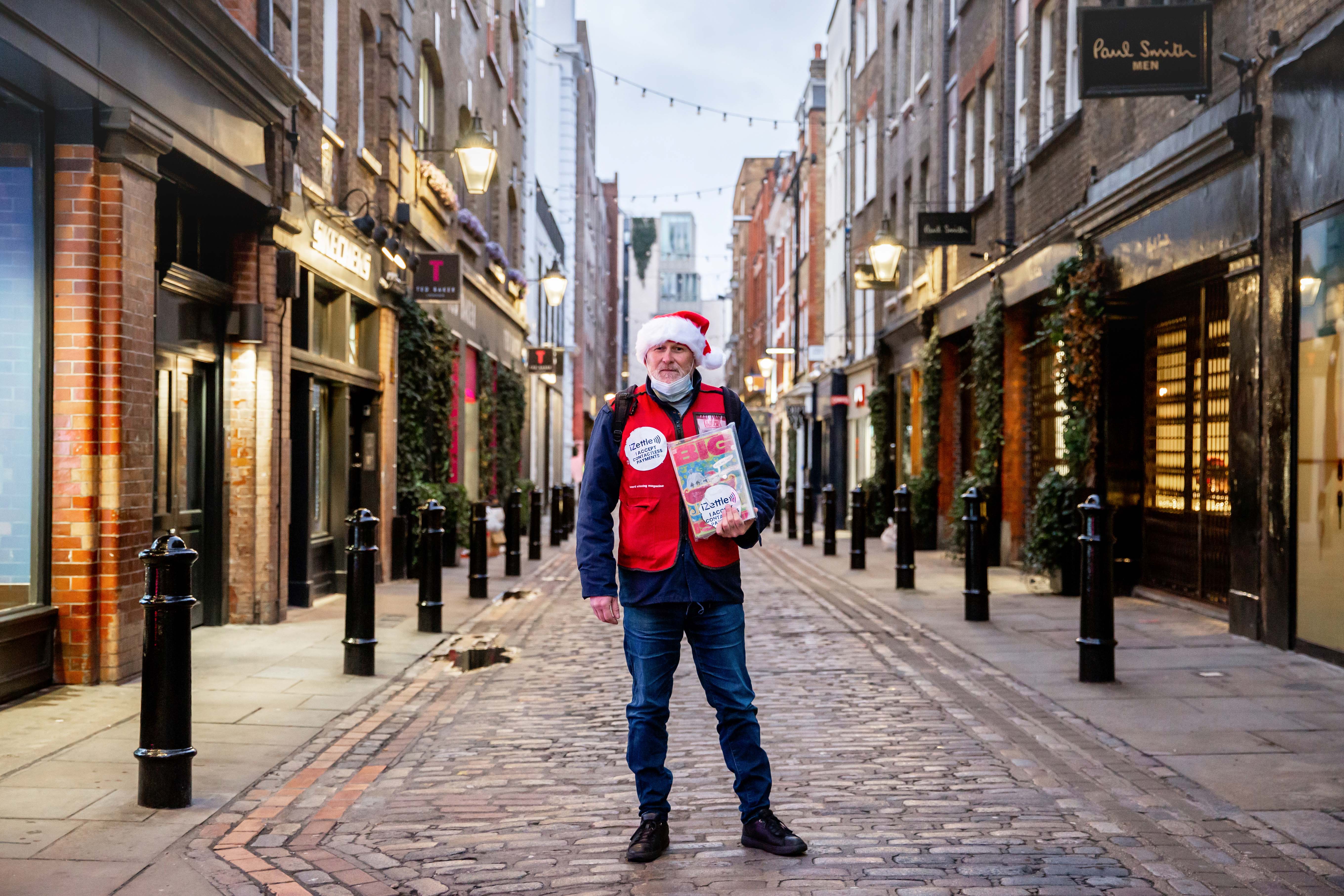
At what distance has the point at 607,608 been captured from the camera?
441 cm

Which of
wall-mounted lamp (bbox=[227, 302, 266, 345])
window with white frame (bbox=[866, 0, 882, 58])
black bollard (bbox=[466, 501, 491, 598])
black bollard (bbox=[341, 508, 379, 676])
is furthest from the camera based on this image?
window with white frame (bbox=[866, 0, 882, 58])

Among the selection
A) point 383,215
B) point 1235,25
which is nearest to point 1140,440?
point 1235,25

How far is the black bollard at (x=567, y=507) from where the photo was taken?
75.7 feet

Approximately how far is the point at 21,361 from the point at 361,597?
94.8 inches

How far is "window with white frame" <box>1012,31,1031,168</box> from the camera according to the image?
642 inches

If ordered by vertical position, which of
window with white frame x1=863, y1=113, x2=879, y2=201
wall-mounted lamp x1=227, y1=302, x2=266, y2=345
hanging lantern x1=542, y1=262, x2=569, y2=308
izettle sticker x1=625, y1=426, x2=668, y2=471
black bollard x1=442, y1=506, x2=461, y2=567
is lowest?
black bollard x1=442, y1=506, x2=461, y2=567

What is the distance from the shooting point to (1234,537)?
9703 mm

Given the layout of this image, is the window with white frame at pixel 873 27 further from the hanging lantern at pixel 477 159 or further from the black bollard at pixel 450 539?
the black bollard at pixel 450 539

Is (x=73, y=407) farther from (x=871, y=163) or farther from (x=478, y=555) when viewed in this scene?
(x=871, y=163)

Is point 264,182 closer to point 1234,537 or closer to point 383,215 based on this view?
point 383,215

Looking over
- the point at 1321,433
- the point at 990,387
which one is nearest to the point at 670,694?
the point at 1321,433

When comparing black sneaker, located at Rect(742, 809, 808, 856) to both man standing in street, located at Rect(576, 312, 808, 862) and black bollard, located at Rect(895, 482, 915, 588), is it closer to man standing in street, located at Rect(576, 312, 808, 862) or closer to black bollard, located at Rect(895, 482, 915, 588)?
man standing in street, located at Rect(576, 312, 808, 862)

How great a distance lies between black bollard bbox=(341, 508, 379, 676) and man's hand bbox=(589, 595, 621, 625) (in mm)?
4042

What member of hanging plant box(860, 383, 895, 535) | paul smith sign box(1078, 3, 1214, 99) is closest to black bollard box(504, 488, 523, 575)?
paul smith sign box(1078, 3, 1214, 99)
